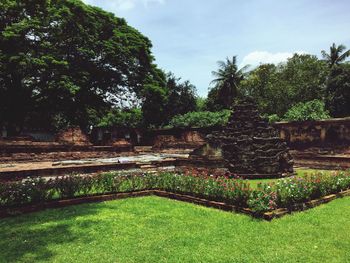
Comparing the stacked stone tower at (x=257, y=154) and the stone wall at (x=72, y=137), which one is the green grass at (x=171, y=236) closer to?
the stacked stone tower at (x=257, y=154)

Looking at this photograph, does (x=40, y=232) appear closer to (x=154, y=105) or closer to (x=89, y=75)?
(x=89, y=75)

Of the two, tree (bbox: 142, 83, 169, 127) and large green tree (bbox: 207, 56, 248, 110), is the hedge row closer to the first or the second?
tree (bbox: 142, 83, 169, 127)

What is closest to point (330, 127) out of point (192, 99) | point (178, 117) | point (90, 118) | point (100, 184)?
point (100, 184)

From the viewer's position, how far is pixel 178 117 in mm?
33344

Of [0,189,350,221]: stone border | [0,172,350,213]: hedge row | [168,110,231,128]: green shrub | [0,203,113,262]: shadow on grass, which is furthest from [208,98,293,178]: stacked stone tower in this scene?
[168,110,231,128]: green shrub

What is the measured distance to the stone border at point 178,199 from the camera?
20.5 feet

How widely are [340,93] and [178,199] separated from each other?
23802mm

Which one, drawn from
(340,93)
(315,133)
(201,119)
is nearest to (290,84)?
(340,93)

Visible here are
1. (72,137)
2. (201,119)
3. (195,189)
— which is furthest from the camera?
(201,119)

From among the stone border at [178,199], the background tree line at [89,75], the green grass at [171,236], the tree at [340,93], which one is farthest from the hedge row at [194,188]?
the tree at [340,93]

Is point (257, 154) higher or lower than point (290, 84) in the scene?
lower

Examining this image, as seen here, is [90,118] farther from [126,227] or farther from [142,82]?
[126,227]

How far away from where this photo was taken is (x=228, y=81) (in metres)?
39.0

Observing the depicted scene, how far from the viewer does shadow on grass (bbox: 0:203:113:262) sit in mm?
4320
